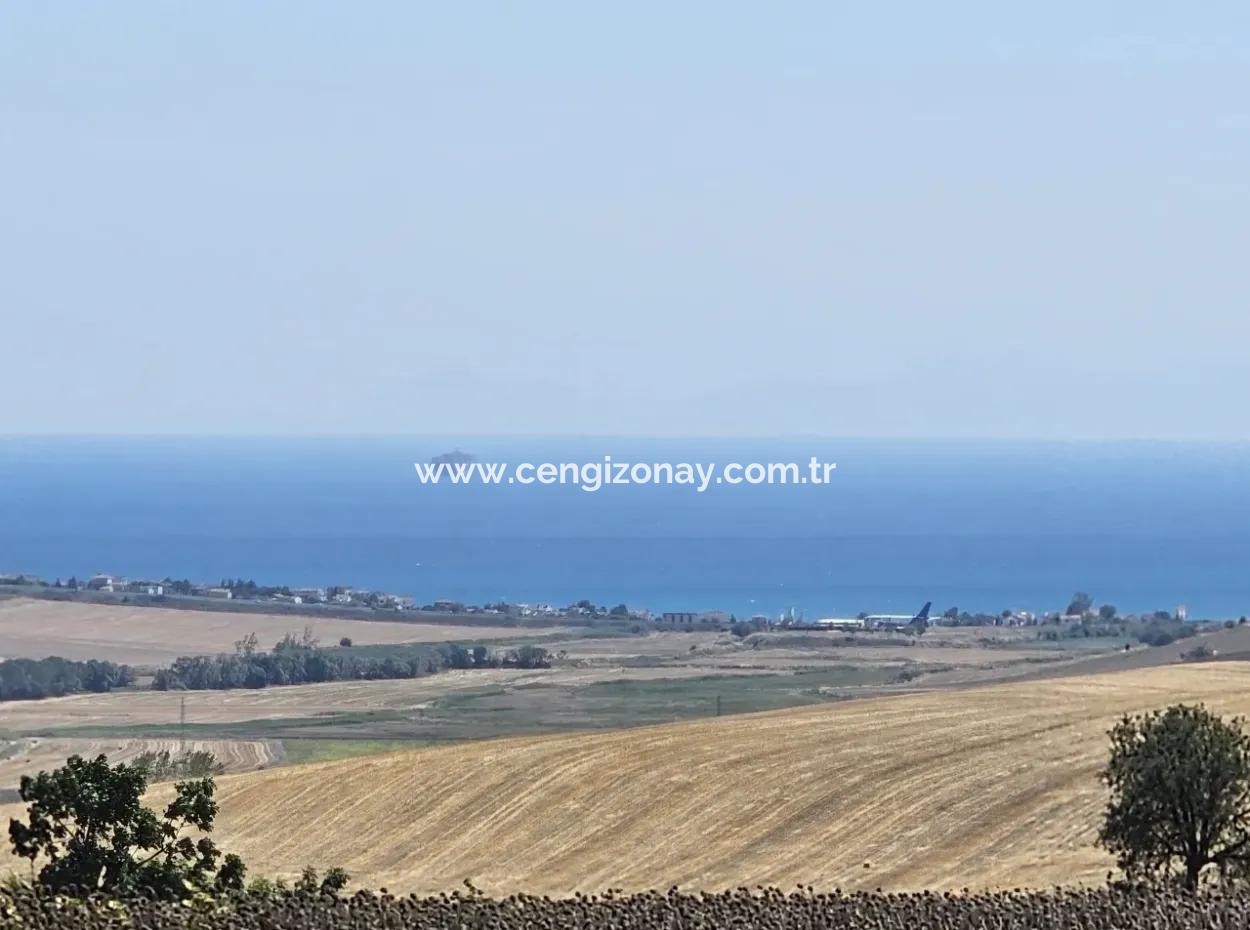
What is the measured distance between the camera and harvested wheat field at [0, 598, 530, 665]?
94.7m

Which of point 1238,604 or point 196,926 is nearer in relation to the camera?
point 196,926

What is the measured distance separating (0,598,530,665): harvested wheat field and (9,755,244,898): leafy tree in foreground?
70.2 m

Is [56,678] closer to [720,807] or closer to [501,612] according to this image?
[501,612]

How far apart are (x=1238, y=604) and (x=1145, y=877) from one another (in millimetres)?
158844

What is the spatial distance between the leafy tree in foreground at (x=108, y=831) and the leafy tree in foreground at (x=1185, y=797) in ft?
31.5

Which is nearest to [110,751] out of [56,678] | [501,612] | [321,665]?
[321,665]


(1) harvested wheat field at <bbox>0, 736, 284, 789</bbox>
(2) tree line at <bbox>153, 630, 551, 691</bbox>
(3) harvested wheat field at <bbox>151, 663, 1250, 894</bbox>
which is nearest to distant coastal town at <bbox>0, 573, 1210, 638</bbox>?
(2) tree line at <bbox>153, 630, 551, 691</bbox>

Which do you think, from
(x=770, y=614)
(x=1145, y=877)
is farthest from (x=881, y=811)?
(x=770, y=614)

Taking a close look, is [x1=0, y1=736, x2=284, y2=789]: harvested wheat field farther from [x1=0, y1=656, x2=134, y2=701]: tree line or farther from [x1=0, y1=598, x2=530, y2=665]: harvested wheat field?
[x1=0, y1=598, x2=530, y2=665]: harvested wheat field

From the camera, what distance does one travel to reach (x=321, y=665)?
8119cm

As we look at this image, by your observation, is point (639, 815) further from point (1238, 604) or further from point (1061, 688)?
point (1238, 604)

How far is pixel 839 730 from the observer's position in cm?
4056

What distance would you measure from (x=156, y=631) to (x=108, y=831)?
85.0 m

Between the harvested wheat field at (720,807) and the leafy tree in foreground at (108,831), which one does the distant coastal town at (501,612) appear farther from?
the leafy tree in foreground at (108,831)
